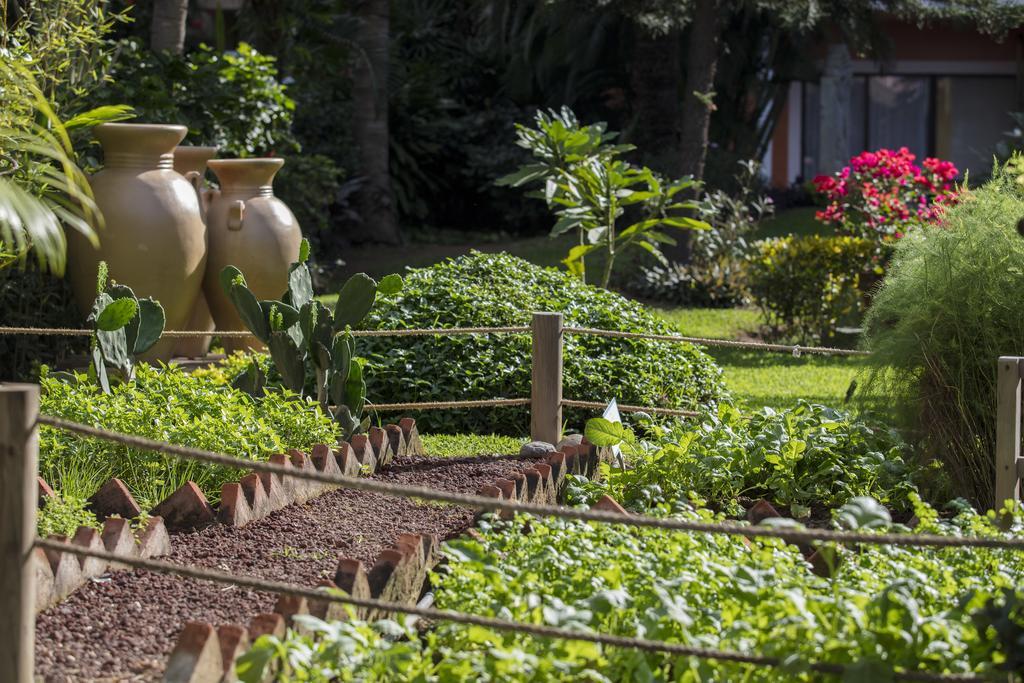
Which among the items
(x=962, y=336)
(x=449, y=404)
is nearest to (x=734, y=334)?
(x=449, y=404)

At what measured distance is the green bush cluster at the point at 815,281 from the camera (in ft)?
32.4

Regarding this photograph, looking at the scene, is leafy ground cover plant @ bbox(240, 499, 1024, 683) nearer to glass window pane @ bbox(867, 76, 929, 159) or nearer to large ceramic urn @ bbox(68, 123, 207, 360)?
large ceramic urn @ bbox(68, 123, 207, 360)

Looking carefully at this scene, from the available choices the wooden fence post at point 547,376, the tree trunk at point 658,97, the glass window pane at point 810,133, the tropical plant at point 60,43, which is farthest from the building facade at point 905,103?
the wooden fence post at point 547,376

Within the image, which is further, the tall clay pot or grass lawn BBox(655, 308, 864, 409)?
the tall clay pot

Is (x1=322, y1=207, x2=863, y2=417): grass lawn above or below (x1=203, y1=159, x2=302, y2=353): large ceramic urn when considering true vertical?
below

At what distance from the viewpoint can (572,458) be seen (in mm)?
4691

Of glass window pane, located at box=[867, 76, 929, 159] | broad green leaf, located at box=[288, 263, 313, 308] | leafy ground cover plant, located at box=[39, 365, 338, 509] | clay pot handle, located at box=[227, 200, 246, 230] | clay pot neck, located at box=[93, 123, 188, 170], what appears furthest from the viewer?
glass window pane, located at box=[867, 76, 929, 159]

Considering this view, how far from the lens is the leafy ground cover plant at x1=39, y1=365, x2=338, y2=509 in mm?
4566

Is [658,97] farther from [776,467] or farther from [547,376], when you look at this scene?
[776,467]

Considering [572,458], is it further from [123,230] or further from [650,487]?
[123,230]

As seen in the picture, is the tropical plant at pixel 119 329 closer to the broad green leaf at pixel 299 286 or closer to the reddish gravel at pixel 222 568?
the broad green leaf at pixel 299 286

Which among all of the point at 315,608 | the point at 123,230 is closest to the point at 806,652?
the point at 315,608

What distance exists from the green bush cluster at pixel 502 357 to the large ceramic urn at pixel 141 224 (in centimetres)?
178

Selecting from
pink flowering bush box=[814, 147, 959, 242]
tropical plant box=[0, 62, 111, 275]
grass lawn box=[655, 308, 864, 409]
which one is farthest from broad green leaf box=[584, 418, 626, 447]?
pink flowering bush box=[814, 147, 959, 242]
